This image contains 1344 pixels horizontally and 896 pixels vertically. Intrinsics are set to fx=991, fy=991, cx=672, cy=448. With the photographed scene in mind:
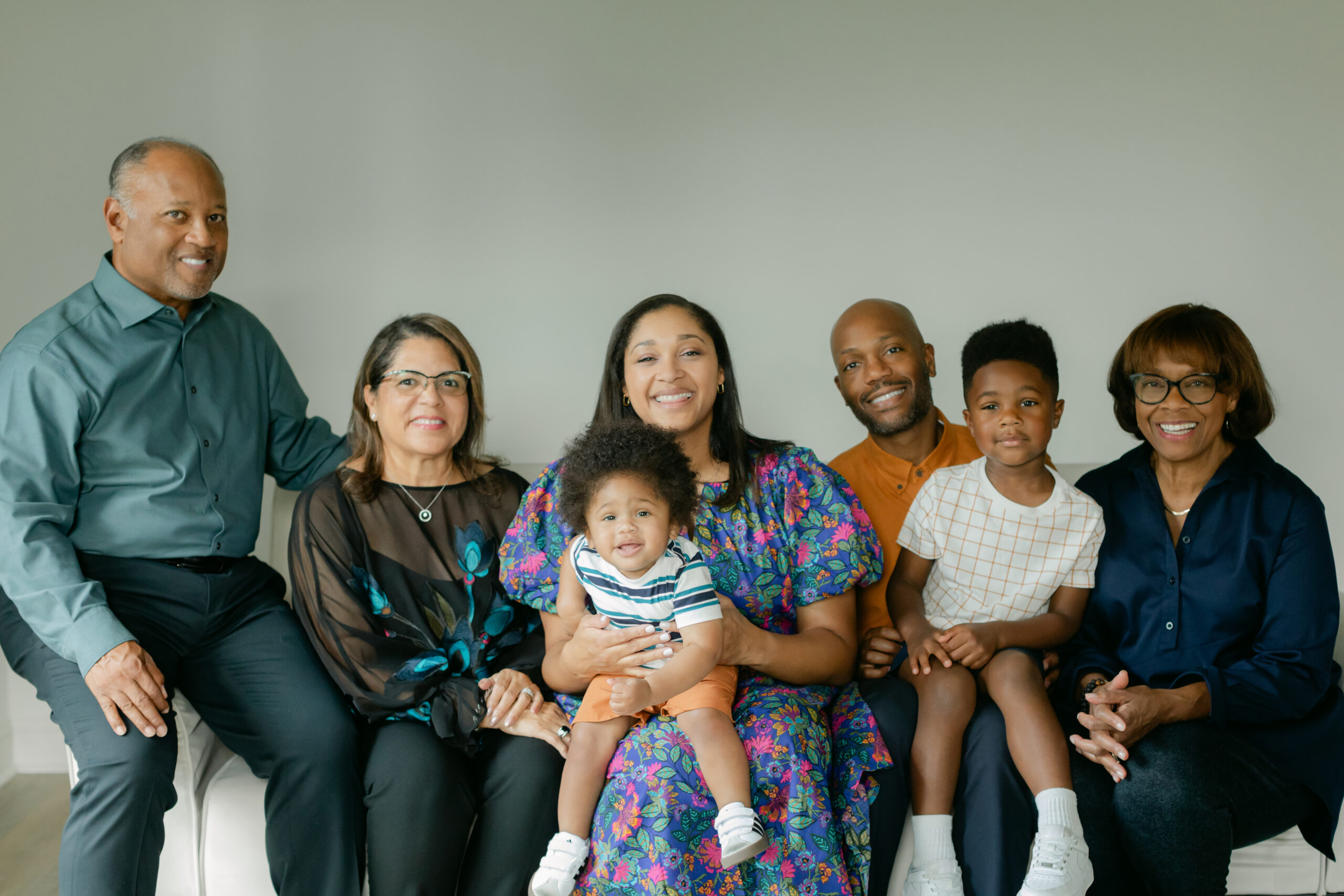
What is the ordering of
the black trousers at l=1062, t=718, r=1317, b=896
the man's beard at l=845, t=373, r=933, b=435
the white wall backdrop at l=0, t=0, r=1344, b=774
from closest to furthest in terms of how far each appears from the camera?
the black trousers at l=1062, t=718, r=1317, b=896 < the man's beard at l=845, t=373, r=933, b=435 < the white wall backdrop at l=0, t=0, r=1344, b=774

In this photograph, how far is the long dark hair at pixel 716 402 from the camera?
220cm

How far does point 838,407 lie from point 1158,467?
120 centimetres

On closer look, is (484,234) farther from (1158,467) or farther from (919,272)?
(1158,467)

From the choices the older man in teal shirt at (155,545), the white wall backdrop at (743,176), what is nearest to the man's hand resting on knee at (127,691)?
the older man in teal shirt at (155,545)

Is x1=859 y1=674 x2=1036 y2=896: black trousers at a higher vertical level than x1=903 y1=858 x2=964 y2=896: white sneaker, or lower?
higher

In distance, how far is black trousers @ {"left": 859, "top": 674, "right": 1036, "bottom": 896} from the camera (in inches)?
74.3

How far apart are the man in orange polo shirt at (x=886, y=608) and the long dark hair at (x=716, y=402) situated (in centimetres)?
39

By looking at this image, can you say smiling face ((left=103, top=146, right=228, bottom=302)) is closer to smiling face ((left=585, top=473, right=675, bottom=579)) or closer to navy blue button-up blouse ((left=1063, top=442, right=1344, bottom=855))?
smiling face ((left=585, top=473, right=675, bottom=579))

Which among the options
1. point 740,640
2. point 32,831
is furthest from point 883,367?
point 32,831

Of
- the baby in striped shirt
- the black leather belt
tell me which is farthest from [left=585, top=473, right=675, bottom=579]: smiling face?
the black leather belt

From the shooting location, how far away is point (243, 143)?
317 centimetres

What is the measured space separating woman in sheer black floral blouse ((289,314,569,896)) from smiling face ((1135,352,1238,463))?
1420mm

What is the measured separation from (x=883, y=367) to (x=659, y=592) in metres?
1.01

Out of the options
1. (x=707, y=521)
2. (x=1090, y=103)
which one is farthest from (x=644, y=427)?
(x=1090, y=103)
